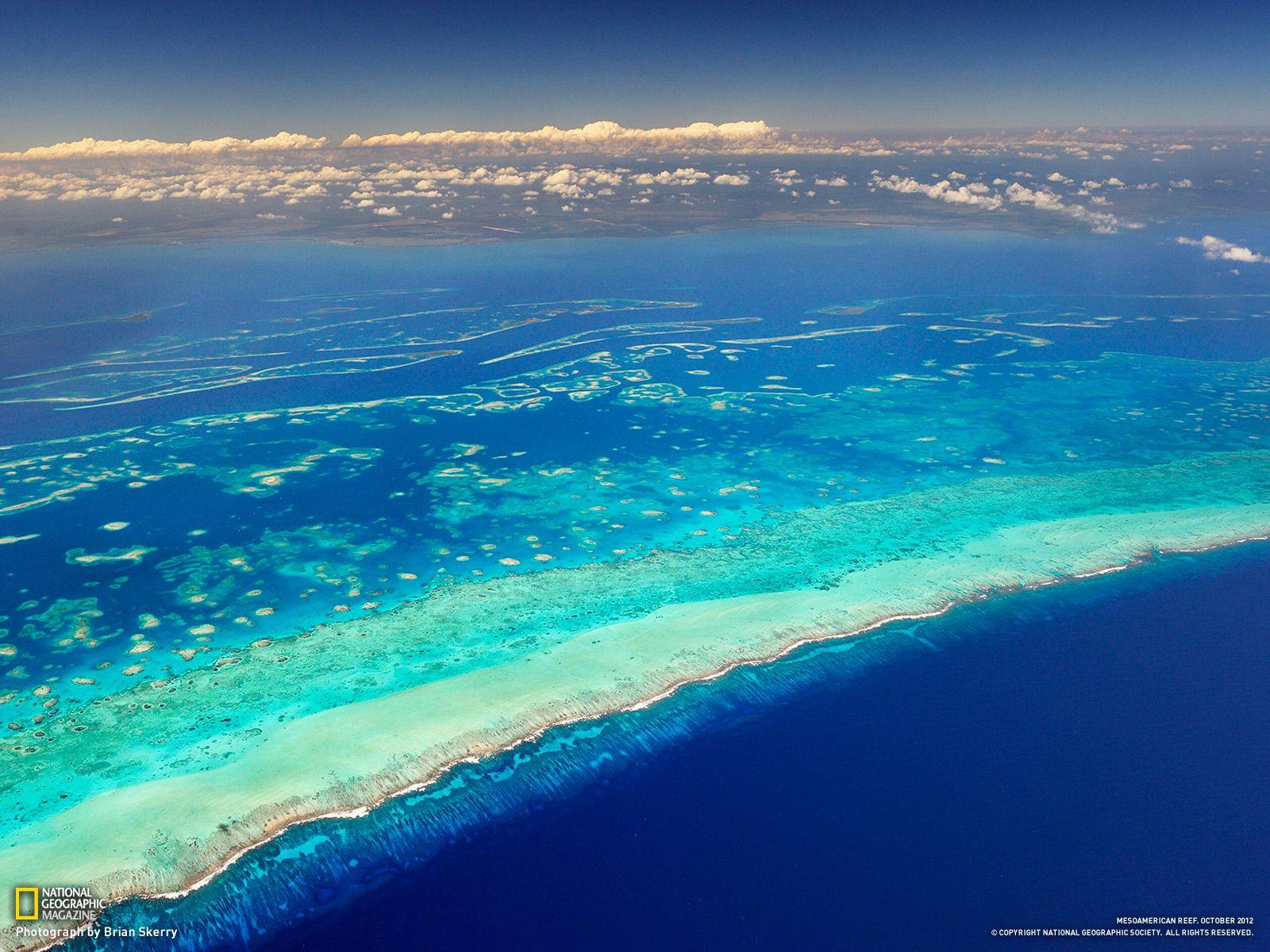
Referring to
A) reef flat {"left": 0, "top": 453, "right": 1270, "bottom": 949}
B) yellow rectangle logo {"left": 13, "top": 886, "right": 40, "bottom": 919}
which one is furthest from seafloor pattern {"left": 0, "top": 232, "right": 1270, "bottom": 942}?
yellow rectangle logo {"left": 13, "top": 886, "right": 40, "bottom": 919}

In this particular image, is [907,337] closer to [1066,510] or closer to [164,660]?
[1066,510]

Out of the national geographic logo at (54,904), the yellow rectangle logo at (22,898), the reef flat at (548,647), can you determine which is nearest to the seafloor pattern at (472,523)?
the reef flat at (548,647)

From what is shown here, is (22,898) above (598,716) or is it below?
above

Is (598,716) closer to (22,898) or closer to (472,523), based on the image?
(22,898)

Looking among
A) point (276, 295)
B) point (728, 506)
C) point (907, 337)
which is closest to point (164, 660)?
point (728, 506)

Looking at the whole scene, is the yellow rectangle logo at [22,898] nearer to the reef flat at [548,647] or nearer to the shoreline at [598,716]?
the reef flat at [548,647]

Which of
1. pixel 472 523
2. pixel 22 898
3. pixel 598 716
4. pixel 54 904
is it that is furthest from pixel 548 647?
pixel 22 898

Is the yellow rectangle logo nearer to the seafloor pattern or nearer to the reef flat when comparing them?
the seafloor pattern
